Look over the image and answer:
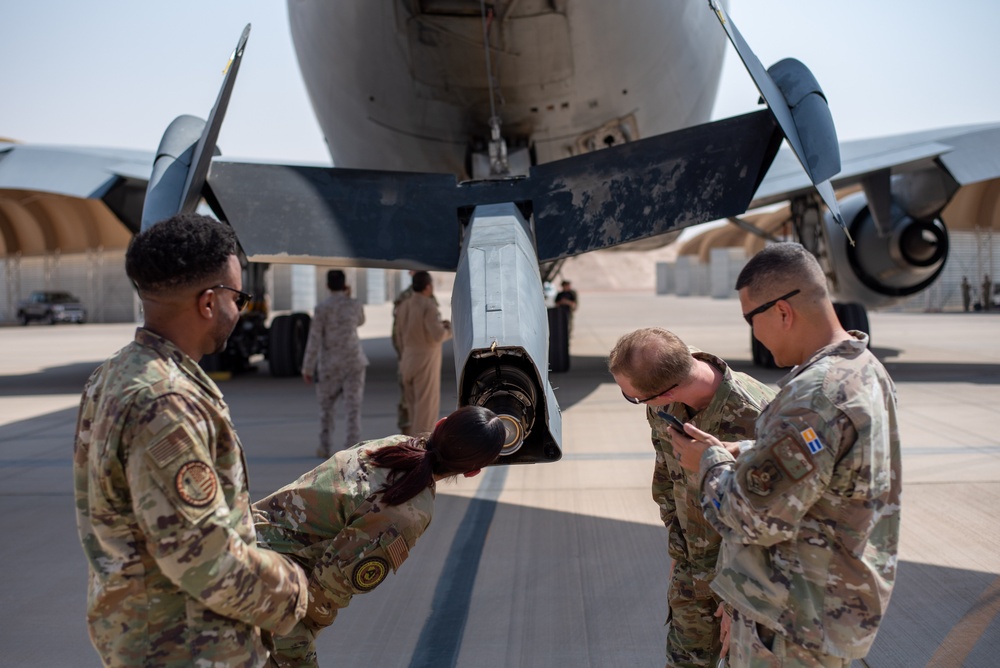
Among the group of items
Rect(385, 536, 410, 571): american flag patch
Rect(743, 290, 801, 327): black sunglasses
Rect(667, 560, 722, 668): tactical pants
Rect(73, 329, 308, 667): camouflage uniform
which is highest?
Rect(743, 290, 801, 327): black sunglasses

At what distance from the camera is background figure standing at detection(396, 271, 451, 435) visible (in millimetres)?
7195

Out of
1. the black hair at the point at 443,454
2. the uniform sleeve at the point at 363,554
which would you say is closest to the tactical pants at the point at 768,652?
the black hair at the point at 443,454

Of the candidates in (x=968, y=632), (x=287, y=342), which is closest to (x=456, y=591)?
(x=968, y=632)

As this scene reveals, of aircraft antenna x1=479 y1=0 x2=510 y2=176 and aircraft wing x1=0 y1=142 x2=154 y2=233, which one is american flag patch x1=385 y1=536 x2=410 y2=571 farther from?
aircraft wing x1=0 y1=142 x2=154 y2=233

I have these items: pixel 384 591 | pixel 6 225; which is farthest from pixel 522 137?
pixel 6 225

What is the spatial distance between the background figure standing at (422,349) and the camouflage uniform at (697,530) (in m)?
4.44

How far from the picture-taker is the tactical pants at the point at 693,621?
275cm

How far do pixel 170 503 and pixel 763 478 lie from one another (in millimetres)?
1292

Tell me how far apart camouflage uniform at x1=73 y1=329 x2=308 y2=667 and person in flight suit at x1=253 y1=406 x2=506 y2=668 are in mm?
364

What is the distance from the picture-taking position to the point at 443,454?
230 centimetres

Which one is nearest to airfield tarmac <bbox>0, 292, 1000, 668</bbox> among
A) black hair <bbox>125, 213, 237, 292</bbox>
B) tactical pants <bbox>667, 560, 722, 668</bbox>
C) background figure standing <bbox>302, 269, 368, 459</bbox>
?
background figure standing <bbox>302, 269, 368, 459</bbox>

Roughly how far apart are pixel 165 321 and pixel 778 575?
156cm

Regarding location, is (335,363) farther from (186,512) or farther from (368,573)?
(186,512)

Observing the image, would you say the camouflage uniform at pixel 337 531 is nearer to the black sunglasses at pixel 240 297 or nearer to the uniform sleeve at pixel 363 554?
the uniform sleeve at pixel 363 554
